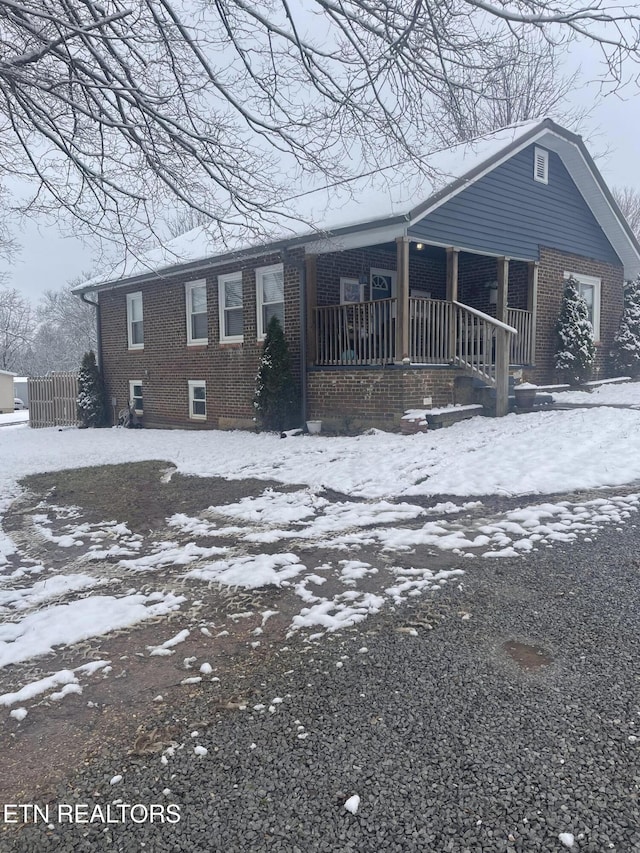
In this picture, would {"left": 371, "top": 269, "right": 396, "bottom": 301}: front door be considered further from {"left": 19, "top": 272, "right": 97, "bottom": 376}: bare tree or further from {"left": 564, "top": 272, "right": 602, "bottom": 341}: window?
{"left": 19, "top": 272, "right": 97, "bottom": 376}: bare tree

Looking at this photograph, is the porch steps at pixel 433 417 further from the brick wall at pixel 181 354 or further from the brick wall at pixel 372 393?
the brick wall at pixel 181 354

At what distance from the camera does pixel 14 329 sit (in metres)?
57.3

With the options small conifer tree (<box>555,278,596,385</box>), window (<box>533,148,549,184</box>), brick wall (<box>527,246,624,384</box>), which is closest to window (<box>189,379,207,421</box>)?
brick wall (<box>527,246,624,384</box>)

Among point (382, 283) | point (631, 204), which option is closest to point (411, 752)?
point (382, 283)

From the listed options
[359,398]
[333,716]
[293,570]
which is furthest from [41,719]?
[359,398]

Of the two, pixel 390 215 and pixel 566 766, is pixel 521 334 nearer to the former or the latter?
pixel 390 215

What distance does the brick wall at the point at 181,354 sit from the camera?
13.0 metres

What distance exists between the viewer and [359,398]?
11.1 metres

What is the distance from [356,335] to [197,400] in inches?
207

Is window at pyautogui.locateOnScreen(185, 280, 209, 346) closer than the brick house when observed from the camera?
No

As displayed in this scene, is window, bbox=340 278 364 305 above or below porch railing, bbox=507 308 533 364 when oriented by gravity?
above

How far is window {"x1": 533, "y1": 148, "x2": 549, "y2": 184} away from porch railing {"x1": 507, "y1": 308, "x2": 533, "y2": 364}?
3098 mm

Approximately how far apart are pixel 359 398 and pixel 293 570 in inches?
285

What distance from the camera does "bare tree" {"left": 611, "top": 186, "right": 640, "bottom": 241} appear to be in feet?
117
